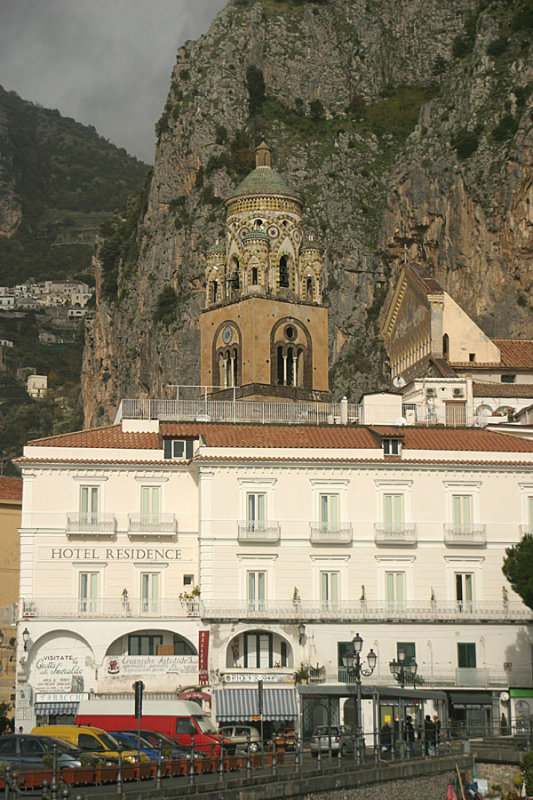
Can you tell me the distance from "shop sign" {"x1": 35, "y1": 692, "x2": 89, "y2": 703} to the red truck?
26.3 ft

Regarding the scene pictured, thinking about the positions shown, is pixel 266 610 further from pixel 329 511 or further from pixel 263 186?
pixel 263 186

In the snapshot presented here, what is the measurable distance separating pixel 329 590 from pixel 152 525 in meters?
8.21

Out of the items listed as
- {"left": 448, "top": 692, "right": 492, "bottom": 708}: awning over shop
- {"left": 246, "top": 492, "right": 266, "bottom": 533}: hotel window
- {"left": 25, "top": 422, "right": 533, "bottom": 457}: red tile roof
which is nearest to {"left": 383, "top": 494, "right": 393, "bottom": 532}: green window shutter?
{"left": 25, "top": 422, "right": 533, "bottom": 457}: red tile roof

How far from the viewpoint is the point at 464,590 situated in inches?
2436

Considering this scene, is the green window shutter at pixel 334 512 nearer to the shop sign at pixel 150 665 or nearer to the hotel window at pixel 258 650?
the hotel window at pixel 258 650

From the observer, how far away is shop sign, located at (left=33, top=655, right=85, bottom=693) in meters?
58.4

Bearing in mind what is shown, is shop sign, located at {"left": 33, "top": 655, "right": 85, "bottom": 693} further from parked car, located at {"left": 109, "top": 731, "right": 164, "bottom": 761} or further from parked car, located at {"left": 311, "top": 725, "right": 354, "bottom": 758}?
parked car, located at {"left": 109, "top": 731, "right": 164, "bottom": 761}

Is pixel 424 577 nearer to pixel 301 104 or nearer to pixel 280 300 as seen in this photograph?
pixel 280 300

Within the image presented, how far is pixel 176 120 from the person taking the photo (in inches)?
6737

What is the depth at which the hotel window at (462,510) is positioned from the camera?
206ft

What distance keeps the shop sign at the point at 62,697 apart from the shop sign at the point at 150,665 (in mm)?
1483

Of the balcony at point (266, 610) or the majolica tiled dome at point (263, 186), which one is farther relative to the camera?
the majolica tiled dome at point (263, 186)

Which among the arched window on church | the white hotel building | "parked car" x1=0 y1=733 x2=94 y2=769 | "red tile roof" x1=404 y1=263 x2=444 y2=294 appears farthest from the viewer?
"red tile roof" x1=404 y1=263 x2=444 y2=294

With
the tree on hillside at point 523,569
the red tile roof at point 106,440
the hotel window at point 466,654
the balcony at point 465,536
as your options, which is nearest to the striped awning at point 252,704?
the hotel window at point 466,654
